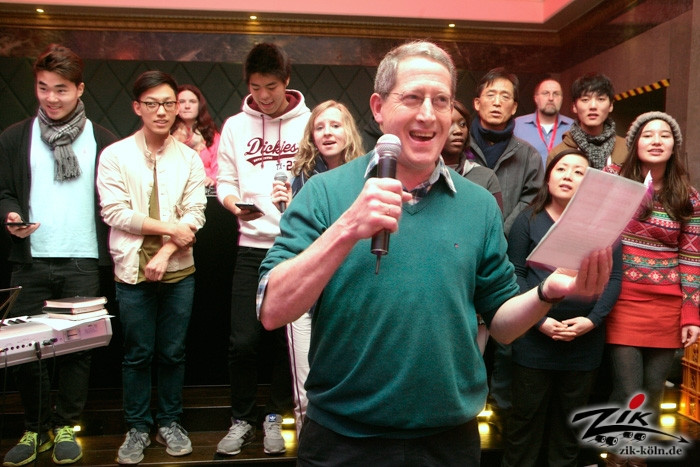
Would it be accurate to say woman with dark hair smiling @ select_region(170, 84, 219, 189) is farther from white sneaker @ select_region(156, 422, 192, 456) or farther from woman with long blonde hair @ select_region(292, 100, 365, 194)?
white sneaker @ select_region(156, 422, 192, 456)

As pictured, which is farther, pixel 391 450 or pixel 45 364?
pixel 45 364

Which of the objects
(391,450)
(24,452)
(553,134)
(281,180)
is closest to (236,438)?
(24,452)

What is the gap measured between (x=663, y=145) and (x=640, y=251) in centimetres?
48

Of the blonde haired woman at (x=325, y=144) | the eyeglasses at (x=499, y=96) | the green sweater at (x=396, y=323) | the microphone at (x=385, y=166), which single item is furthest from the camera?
the eyeglasses at (x=499, y=96)

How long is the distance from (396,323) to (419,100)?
0.48 meters

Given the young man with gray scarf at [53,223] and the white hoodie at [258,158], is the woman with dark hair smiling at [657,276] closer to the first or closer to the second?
the white hoodie at [258,158]

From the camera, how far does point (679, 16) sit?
4.59 m

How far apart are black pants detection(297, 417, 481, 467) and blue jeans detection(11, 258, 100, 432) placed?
1722 mm

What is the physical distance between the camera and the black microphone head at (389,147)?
1.20 meters

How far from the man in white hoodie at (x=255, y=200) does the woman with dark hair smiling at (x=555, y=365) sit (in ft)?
3.31

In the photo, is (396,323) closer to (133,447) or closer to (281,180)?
(281,180)

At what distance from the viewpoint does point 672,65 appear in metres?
4.66

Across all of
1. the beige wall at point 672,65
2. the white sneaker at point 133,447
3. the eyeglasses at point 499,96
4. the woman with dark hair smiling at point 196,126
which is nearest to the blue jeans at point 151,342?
the white sneaker at point 133,447

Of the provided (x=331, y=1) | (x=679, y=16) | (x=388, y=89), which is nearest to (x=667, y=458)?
(x=388, y=89)
